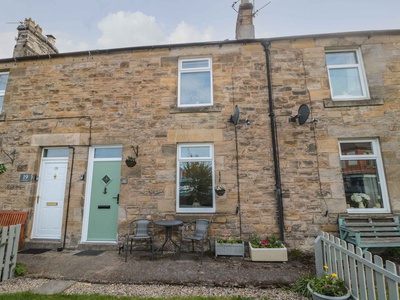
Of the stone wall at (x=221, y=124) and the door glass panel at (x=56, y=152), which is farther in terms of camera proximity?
the door glass panel at (x=56, y=152)

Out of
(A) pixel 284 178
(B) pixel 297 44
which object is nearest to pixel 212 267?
(A) pixel 284 178

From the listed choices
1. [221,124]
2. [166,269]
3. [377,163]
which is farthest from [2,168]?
[377,163]

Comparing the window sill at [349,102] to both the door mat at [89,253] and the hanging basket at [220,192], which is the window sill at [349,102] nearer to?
the hanging basket at [220,192]

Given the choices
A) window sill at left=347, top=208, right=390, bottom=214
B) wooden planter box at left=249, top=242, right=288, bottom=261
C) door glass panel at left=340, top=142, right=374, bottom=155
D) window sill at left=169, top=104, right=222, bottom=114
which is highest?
window sill at left=169, top=104, right=222, bottom=114

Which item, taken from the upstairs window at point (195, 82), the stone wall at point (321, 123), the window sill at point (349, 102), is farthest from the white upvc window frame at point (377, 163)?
the upstairs window at point (195, 82)

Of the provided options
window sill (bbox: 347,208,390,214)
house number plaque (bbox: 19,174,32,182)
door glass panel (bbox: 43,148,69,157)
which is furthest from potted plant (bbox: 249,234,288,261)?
house number plaque (bbox: 19,174,32,182)

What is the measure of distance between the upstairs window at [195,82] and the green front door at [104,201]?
277 centimetres

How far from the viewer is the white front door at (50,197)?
6258 millimetres

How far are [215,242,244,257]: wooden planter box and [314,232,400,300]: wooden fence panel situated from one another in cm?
177

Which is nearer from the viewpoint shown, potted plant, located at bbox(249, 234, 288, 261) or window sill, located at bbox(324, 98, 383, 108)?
potted plant, located at bbox(249, 234, 288, 261)

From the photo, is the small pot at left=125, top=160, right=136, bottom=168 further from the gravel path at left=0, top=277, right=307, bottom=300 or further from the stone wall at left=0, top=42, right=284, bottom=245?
the gravel path at left=0, top=277, right=307, bottom=300

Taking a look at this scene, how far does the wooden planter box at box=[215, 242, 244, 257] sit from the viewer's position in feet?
17.0

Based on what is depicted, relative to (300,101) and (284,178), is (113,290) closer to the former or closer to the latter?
(284,178)

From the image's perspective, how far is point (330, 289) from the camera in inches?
118
